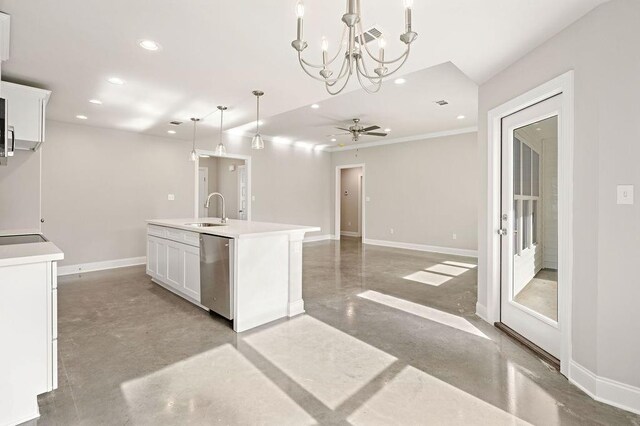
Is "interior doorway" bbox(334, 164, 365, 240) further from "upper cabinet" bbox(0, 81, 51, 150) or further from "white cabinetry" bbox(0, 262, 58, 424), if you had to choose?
"white cabinetry" bbox(0, 262, 58, 424)

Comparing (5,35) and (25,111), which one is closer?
(5,35)

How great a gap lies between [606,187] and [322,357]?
213cm

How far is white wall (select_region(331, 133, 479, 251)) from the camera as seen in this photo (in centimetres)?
673

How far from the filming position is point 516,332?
2.73 m

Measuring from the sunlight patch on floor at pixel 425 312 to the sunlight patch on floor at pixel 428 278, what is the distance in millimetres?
932

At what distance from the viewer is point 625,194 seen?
5.93 feet

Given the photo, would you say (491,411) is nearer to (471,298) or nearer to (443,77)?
(471,298)

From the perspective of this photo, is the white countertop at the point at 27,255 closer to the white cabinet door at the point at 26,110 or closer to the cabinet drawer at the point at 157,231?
the white cabinet door at the point at 26,110

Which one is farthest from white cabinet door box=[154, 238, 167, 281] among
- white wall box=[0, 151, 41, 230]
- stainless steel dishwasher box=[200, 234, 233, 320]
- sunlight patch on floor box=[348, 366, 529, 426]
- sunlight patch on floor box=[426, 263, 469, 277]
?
sunlight patch on floor box=[426, 263, 469, 277]

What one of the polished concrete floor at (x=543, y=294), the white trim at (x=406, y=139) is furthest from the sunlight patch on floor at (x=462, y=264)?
the polished concrete floor at (x=543, y=294)

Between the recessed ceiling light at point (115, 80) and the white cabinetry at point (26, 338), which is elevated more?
the recessed ceiling light at point (115, 80)

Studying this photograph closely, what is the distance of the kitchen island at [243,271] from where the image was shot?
9.59 ft

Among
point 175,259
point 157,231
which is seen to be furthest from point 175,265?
point 157,231

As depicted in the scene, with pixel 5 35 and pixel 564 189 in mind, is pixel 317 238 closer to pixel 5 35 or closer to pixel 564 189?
pixel 564 189
